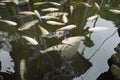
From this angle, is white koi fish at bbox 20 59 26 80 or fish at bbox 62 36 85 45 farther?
fish at bbox 62 36 85 45

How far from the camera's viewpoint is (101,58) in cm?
221

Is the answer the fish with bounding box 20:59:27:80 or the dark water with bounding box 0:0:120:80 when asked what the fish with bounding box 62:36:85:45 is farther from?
the fish with bounding box 20:59:27:80

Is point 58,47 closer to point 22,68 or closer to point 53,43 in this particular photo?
point 53,43

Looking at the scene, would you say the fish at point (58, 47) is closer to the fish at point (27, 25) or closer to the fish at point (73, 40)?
the fish at point (73, 40)

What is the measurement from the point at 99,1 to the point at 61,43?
926 mm

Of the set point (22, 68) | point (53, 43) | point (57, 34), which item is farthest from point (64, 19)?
point (22, 68)

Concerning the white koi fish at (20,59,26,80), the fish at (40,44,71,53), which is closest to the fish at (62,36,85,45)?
the fish at (40,44,71,53)

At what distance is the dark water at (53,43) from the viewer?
2.04 m

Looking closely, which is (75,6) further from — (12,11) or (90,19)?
(12,11)

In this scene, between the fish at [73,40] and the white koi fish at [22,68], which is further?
the fish at [73,40]

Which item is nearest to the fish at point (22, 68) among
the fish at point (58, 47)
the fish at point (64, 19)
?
the fish at point (58, 47)

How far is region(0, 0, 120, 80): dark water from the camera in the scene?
204 cm

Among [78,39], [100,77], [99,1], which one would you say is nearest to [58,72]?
[100,77]

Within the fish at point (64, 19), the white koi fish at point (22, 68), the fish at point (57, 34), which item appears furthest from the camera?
the fish at point (64, 19)
